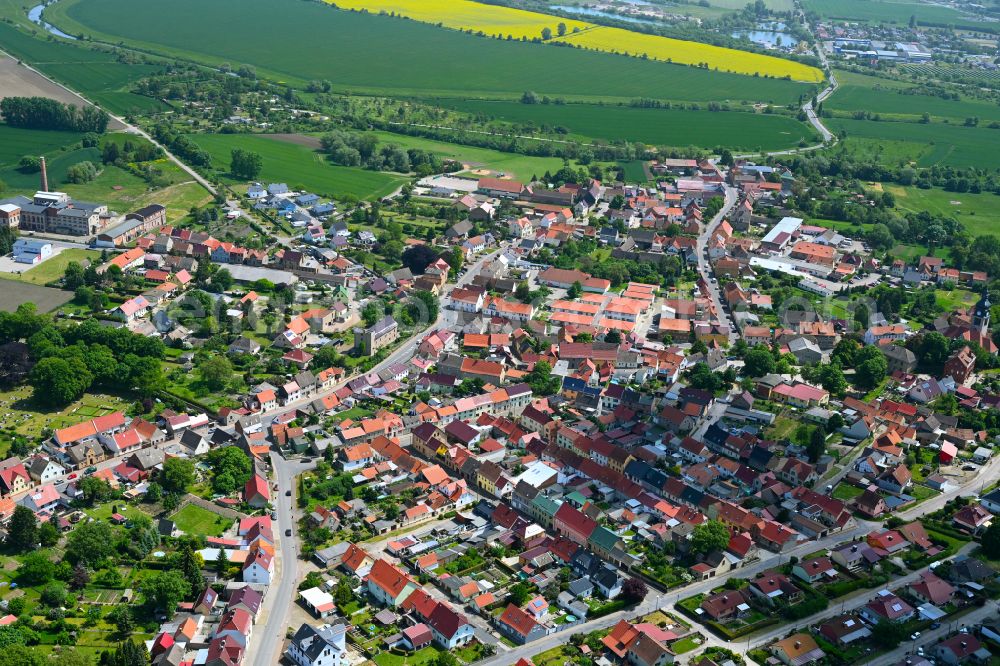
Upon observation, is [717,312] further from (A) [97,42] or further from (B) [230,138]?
(A) [97,42]

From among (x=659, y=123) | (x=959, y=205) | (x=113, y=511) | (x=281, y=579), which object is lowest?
(x=113, y=511)

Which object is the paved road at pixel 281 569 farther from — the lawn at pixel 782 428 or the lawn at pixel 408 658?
the lawn at pixel 782 428

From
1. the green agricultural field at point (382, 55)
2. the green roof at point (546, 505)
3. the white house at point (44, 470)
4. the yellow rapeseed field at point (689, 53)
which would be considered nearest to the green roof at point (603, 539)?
the green roof at point (546, 505)

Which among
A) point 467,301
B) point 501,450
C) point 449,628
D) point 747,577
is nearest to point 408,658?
point 449,628

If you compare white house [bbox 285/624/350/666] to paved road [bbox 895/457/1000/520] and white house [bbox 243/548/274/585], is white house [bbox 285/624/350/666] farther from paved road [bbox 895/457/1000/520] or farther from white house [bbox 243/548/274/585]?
paved road [bbox 895/457/1000/520]

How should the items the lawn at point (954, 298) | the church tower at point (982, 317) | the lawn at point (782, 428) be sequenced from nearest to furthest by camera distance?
the lawn at point (782, 428) < the church tower at point (982, 317) < the lawn at point (954, 298)

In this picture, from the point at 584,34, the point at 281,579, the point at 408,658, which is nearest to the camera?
the point at 408,658

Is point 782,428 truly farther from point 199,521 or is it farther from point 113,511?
point 113,511
